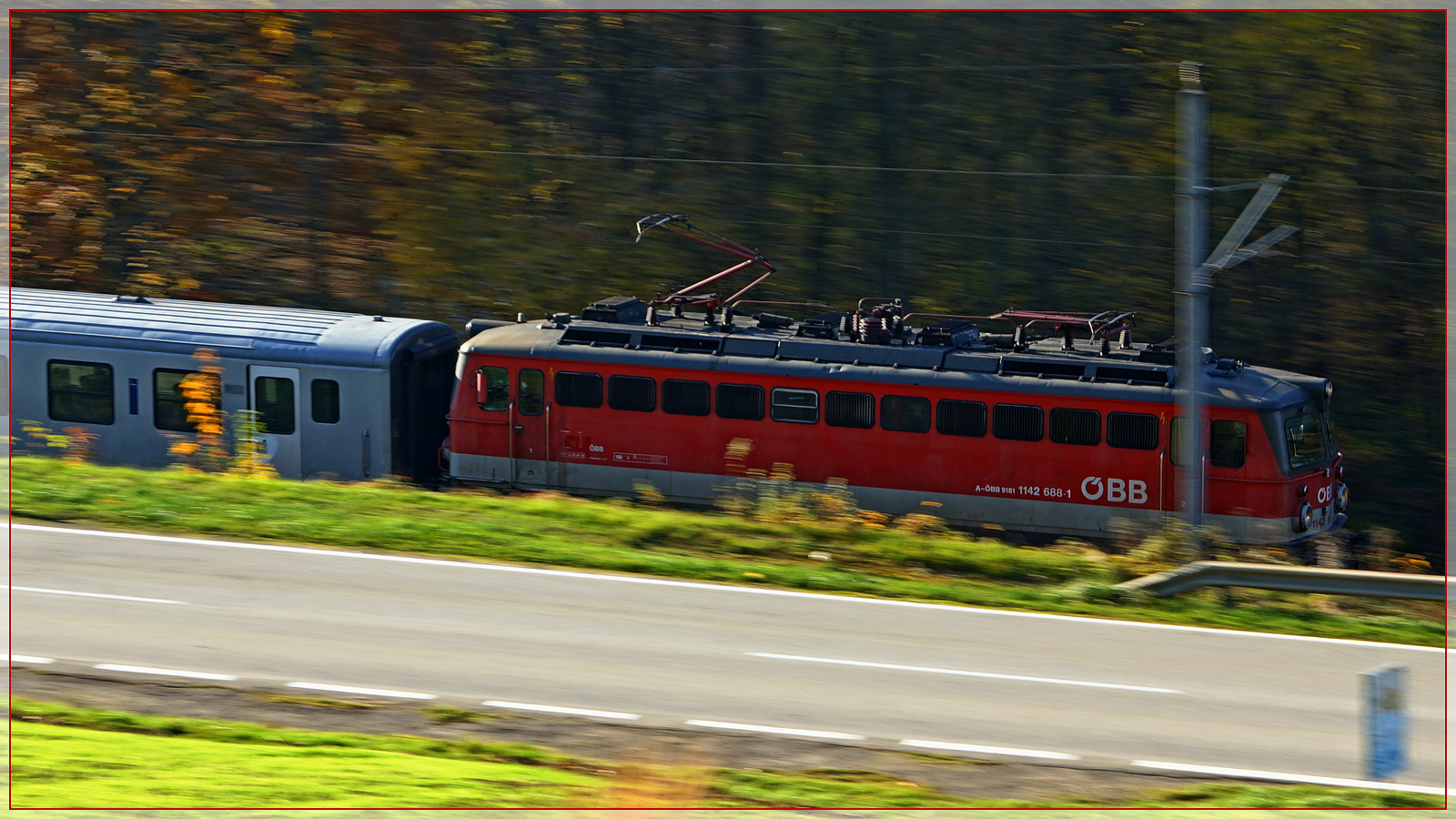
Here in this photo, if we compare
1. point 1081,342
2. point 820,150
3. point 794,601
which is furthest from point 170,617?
point 820,150

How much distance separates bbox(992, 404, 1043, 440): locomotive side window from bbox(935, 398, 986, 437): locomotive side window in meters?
0.20

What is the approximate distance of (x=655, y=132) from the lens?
34.6m

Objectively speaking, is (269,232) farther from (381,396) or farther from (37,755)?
(37,755)

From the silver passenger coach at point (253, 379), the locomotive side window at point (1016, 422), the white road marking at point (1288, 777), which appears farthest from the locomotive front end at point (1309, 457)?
the silver passenger coach at point (253, 379)

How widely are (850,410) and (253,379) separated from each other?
9.51 meters

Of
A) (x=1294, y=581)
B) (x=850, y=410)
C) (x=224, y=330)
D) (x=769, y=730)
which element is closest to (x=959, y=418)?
(x=850, y=410)

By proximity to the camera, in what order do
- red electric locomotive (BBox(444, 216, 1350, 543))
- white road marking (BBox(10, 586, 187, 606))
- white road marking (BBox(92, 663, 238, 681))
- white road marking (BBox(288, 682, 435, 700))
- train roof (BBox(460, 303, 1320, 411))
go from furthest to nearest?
1. train roof (BBox(460, 303, 1320, 411))
2. red electric locomotive (BBox(444, 216, 1350, 543))
3. white road marking (BBox(10, 586, 187, 606))
4. white road marking (BBox(92, 663, 238, 681))
5. white road marking (BBox(288, 682, 435, 700))

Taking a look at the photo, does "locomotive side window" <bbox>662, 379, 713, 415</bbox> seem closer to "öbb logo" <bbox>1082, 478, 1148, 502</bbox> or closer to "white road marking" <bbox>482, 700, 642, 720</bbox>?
"öbb logo" <bbox>1082, 478, 1148, 502</bbox>

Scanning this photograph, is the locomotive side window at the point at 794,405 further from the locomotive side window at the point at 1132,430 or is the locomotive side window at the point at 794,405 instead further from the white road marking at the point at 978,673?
the white road marking at the point at 978,673

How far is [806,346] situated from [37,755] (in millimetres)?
13540

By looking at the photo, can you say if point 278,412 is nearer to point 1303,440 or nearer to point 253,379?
point 253,379

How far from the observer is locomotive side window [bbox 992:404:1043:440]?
2000cm

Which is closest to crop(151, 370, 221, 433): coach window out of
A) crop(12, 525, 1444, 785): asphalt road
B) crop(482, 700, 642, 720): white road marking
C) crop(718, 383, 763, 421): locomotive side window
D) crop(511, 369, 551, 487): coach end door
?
crop(511, 369, 551, 487): coach end door

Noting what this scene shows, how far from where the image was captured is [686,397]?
70.5 ft
